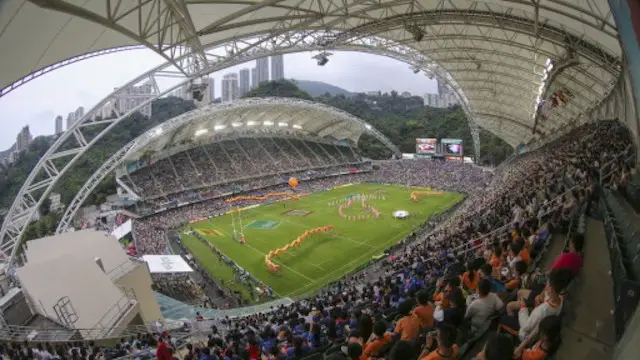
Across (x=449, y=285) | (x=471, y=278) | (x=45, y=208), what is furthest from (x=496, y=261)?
(x=45, y=208)

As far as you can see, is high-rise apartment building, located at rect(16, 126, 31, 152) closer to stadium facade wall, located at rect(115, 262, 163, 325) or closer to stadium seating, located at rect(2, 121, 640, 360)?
stadium seating, located at rect(2, 121, 640, 360)

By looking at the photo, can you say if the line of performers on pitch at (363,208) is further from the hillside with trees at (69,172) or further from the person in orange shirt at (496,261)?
the person in orange shirt at (496,261)

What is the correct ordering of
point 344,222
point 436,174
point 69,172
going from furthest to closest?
point 436,174 → point 69,172 → point 344,222

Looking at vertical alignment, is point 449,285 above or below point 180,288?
above

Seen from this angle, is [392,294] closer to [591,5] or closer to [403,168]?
[591,5]

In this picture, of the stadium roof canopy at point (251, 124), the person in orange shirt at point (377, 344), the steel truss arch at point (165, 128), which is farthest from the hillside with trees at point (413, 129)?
the person in orange shirt at point (377, 344)

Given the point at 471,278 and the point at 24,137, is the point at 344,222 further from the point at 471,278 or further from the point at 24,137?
the point at 24,137

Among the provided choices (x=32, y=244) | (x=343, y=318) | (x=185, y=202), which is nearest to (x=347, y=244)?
(x=32, y=244)

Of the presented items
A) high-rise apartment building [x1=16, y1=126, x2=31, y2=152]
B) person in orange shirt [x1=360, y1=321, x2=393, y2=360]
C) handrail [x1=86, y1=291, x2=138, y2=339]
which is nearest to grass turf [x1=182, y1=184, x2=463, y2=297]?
handrail [x1=86, y1=291, x2=138, y2=339]
